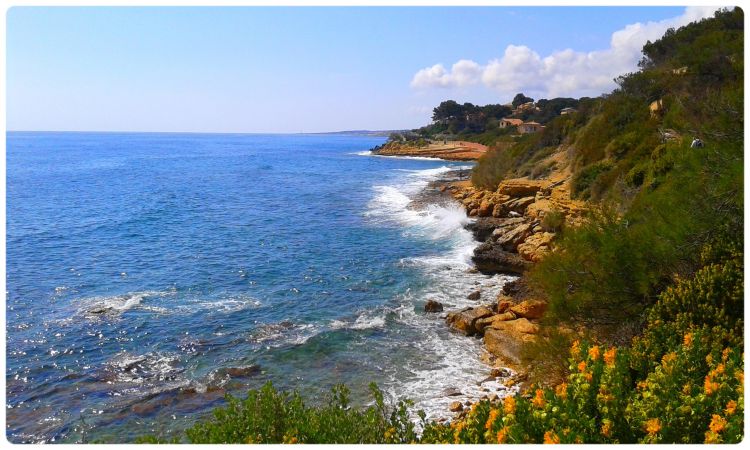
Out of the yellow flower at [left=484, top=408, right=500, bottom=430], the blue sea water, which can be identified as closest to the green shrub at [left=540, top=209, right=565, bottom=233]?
the blue sea water

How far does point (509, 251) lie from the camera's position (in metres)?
24.1

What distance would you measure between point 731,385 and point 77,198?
4874 centimetres

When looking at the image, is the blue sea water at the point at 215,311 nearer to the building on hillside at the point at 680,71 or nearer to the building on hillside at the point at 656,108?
the building on hillside at the point at 656,108

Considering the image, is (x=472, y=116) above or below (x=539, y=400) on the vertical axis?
above

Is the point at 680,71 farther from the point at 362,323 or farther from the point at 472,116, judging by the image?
the point at 472,116

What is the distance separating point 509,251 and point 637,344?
1610 centimetres

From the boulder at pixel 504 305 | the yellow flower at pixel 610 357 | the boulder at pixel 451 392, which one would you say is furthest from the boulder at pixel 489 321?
the yellow flower at pixel 610 357

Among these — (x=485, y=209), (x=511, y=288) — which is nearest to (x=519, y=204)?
(x=485, y=209)

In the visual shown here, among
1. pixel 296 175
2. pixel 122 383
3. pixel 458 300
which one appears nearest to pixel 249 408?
pixel 122 383

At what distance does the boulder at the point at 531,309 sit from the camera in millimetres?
16000

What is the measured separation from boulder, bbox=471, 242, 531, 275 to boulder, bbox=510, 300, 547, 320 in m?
5.15

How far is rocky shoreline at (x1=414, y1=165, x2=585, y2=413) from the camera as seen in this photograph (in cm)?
1470

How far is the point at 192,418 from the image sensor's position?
12.2 metres

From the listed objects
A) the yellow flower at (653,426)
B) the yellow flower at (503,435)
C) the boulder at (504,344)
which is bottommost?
the boulder at (504,344)
